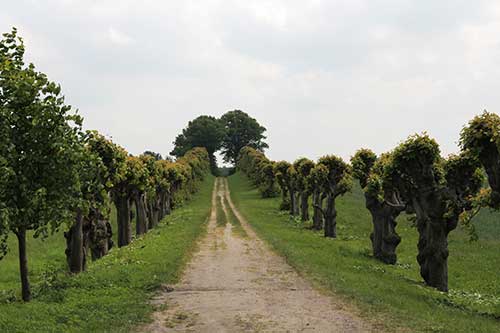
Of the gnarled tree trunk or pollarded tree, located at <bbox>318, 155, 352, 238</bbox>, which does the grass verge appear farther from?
the gnarled tree trunk

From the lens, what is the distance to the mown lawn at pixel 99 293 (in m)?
12.9

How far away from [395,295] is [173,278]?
873 cm

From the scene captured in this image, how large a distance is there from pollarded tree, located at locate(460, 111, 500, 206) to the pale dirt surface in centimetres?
608

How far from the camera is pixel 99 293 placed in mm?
17188

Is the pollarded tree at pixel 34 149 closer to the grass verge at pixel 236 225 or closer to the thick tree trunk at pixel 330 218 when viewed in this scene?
the grass verge at pixel 236 225

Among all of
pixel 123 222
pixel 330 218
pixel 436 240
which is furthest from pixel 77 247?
pixel 330 218

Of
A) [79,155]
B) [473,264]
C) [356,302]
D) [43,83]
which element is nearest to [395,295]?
[356,302]

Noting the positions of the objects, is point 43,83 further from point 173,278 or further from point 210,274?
point 210,274

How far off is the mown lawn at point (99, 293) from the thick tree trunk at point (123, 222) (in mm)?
Result: 4916

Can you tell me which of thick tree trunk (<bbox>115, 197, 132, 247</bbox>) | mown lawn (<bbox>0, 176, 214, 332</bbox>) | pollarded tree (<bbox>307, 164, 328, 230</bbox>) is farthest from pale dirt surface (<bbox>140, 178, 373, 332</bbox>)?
pollarded tree (<bbox>307, 164, 328, 230</bbox>)

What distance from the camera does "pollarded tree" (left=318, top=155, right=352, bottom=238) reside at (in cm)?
4016

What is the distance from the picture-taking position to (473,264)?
107 ft

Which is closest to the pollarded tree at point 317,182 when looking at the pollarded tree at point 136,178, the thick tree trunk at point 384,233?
the thick tree trunk at point 384,233

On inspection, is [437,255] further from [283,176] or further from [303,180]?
[283,176]
